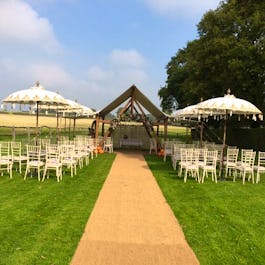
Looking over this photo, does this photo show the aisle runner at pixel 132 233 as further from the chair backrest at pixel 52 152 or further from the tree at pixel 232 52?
the tree at pixel 232 52

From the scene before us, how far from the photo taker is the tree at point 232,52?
88.2 feet

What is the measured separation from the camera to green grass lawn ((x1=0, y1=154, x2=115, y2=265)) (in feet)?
19.4

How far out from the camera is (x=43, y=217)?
799 centimetres

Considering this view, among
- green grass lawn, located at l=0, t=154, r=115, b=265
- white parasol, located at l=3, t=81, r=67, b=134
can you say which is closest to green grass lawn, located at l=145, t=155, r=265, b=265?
green grass lawn, located at l=0, t=154, r=115, b=265

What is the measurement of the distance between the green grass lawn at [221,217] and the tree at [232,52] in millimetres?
14669

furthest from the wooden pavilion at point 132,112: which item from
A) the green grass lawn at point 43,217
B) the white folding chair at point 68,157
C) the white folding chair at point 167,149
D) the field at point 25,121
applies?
the field at point 25,121

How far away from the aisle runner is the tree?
59.9ft

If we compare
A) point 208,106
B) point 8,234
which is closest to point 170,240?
point 8,234

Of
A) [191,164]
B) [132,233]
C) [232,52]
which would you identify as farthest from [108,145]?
[132,233]

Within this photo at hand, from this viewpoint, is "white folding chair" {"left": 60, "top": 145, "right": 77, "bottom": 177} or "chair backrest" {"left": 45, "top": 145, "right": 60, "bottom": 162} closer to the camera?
"chair backrest" {"left": 45, "top": 145, "right": 60, "bottom": 162}

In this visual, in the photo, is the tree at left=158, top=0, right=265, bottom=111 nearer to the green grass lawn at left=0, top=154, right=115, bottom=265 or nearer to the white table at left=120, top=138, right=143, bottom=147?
the white table at left=120, top=138, right=143, bottom=147

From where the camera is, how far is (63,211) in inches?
338

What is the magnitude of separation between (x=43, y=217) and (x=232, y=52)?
886 inches

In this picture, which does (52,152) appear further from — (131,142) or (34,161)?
(131,142)
